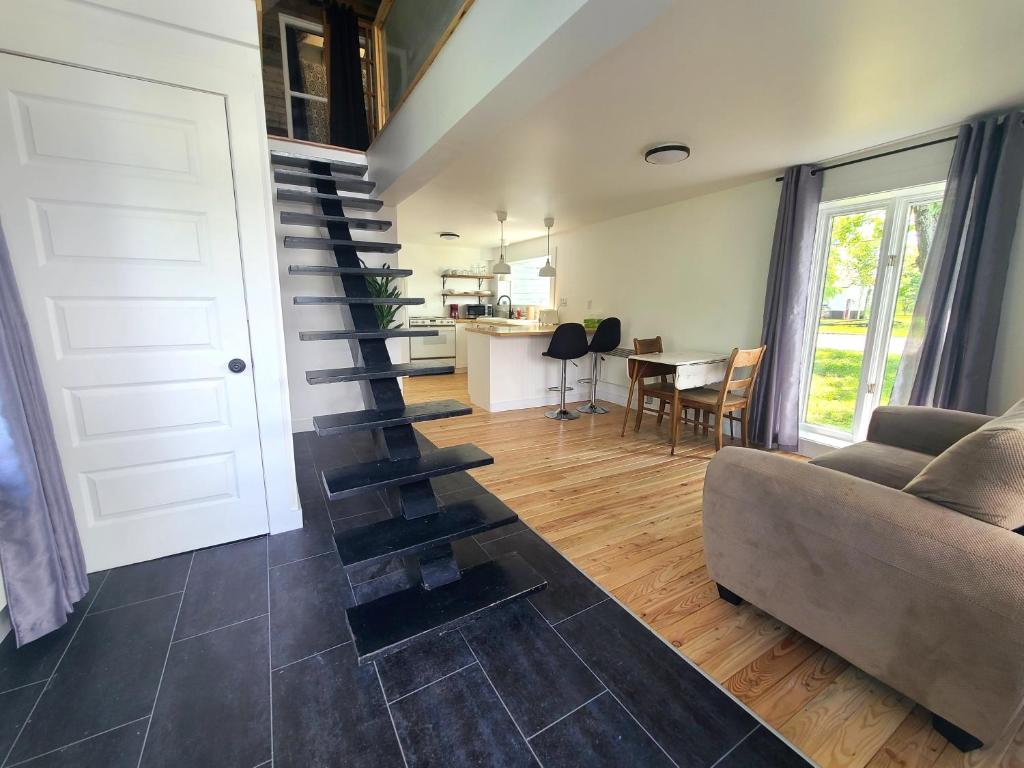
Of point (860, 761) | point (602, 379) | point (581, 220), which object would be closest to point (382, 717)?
point (860, 761)

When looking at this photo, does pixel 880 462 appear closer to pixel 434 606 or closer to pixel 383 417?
pixel 434 606

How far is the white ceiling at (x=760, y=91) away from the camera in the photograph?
60.4 inches

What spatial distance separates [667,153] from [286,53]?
4047mm

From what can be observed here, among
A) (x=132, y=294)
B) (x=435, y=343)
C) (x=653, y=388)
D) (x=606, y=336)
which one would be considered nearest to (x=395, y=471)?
(x=132, y=294)

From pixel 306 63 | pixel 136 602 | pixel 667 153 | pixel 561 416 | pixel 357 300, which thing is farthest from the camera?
pixel 561 416

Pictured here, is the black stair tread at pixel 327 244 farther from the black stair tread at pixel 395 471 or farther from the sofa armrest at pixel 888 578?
the sofa armrest at pixel 888 578

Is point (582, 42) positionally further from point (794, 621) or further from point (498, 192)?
point (498, 192)

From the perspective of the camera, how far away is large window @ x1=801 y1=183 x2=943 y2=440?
2.81 meters

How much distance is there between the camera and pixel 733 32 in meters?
1.61

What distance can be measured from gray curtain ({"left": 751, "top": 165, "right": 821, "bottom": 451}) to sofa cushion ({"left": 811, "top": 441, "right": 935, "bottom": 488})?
4.05ft

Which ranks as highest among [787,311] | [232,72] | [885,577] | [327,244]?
[232,72]

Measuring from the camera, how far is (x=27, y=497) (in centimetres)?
135

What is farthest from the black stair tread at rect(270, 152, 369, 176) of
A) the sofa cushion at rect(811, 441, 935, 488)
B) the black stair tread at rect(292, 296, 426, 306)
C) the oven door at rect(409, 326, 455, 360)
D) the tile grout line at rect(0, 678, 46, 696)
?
the sofa cushion at rect(811, 441, 935, 488)

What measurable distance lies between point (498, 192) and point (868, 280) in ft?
10.3
